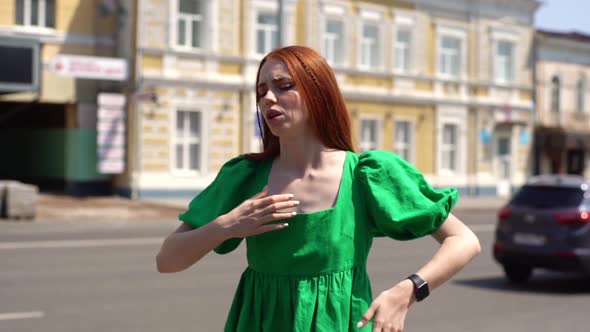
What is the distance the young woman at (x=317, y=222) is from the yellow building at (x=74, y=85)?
24.0 meters

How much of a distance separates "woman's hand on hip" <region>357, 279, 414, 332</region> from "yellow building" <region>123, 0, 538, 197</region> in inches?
847

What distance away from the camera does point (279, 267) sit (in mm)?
2936

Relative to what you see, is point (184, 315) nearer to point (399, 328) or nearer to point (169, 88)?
point (399, 328)

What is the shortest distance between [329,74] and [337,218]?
0.45 m

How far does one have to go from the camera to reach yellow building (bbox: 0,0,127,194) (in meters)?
27.2

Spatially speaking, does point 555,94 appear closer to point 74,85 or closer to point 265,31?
point 265,31

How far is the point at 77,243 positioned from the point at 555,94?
2906 centimetres

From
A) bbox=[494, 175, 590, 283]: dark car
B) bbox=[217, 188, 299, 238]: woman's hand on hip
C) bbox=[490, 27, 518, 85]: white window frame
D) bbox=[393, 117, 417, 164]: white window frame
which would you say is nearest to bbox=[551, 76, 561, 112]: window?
bbox=[490, 27, 518, 85]: white window frame

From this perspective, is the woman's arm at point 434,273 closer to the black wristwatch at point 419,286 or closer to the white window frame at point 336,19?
the black wristwatch at point 419,286

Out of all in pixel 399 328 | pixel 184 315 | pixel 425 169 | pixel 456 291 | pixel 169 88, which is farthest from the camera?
pixel 425 169

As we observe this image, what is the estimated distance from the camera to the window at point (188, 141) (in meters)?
29.2

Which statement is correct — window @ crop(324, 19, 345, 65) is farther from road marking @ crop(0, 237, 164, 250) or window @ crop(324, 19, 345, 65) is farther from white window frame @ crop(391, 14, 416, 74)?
road marking @ crop(0, 237, 164, 250)

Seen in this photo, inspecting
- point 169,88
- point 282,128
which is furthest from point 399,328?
point 169,88

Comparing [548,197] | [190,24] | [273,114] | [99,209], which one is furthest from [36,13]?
[273,114]
